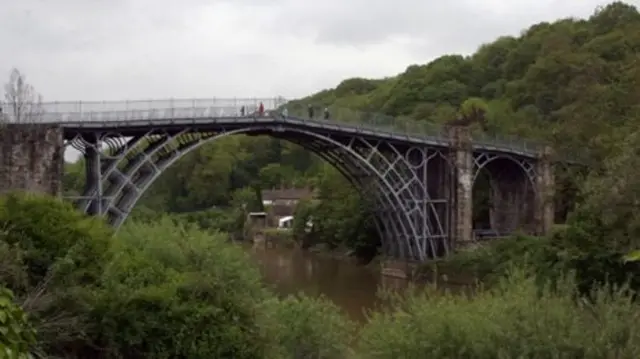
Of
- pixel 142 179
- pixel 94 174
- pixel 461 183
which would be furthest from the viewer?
pixel 461 183

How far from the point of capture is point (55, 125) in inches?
1188

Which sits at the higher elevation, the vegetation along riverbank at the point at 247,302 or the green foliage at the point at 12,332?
the green foliage at the point at 12,332

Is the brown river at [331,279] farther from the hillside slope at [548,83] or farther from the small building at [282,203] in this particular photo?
the small building at [282,203]

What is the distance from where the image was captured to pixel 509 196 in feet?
170

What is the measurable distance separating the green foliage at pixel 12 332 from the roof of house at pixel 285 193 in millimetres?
77391

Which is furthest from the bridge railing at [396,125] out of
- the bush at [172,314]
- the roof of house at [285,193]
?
the roof of house at [285,193]

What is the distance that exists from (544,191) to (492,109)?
63.3ft

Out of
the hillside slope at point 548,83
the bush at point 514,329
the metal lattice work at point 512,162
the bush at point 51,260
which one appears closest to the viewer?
the bush at point 514,329

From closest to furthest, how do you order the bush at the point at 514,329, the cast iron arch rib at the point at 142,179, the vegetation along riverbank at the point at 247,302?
the bush at the point at 514,329
the vegetation along riverbank at the point at 247,302
the cast iron arch rib at the point at 142,179

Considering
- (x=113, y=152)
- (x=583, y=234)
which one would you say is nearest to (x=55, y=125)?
(x=113, y=152)

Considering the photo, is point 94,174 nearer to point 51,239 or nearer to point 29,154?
point 29,154

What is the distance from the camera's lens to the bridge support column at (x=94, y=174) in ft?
99.5

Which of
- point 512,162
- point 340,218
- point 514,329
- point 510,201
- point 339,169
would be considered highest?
point 512,162

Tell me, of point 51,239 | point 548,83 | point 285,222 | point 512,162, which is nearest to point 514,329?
point 51,239
